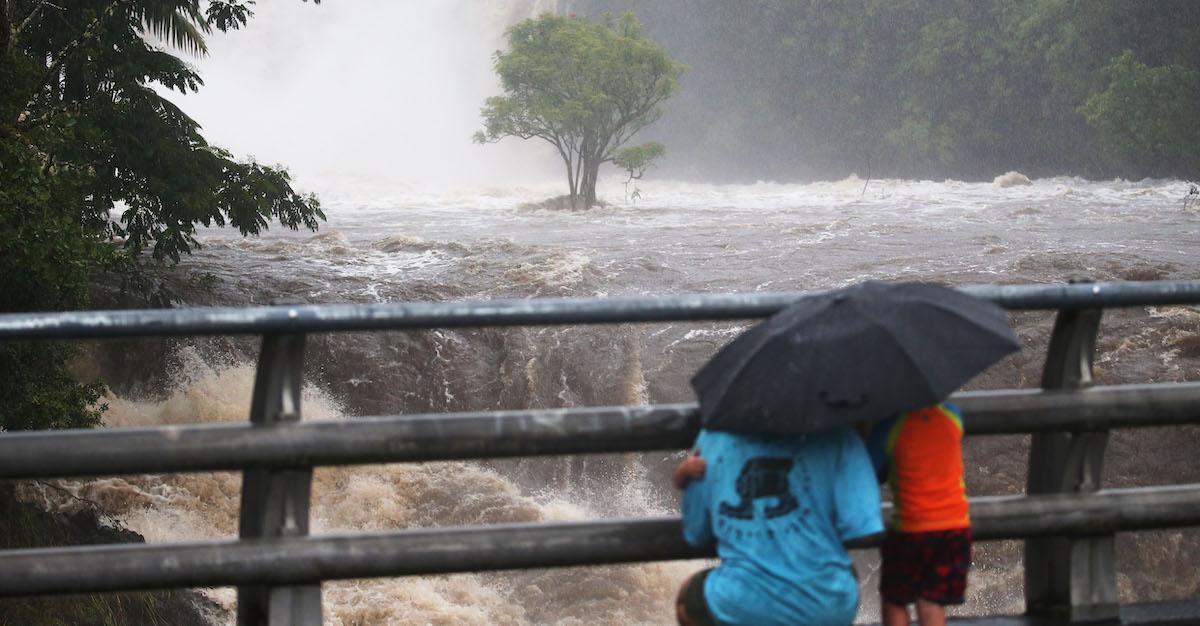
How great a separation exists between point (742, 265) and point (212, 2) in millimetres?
12037

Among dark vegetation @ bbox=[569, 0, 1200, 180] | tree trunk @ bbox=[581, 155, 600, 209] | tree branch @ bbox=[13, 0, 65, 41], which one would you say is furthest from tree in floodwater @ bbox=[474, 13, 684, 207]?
tree branch @ bbox=[13, 0, 65, 41]

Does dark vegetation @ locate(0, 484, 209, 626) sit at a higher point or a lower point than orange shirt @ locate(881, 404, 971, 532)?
lower

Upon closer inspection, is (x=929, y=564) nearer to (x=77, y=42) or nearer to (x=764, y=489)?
(x=764, y=489)

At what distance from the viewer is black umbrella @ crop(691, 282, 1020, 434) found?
2107 millimetres

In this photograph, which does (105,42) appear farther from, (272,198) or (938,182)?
(938,182)

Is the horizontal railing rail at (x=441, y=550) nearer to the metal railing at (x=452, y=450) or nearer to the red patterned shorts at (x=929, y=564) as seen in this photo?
the metal railing at (x=452, y=450)

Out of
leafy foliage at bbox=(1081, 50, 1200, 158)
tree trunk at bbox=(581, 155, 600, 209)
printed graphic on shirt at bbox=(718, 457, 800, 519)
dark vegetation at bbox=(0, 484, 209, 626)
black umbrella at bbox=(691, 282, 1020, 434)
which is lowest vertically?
dark vegetation at bbox=(0, 484, 209, 626)

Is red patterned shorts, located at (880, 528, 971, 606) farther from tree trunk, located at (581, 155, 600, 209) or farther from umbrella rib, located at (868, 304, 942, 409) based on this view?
tree trunk, located at (581, 155, 600, 209)

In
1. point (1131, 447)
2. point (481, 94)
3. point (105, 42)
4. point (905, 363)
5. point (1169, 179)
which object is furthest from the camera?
point (481, 94)

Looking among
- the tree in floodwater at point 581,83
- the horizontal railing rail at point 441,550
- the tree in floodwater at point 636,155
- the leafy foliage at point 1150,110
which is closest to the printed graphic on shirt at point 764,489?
the horizontal railing rail at point 441,550

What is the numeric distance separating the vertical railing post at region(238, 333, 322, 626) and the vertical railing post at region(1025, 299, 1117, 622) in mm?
1564

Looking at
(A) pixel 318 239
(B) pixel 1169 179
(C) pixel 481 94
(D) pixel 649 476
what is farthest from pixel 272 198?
(C) pixel 481 94

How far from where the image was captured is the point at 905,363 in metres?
2.14

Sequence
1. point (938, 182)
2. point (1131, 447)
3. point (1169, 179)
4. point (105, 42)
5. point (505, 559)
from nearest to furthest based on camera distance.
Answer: point (505, 559) < point (1131, 447) < point (105, 42) < point (1169, 179) < point (938, 182)
